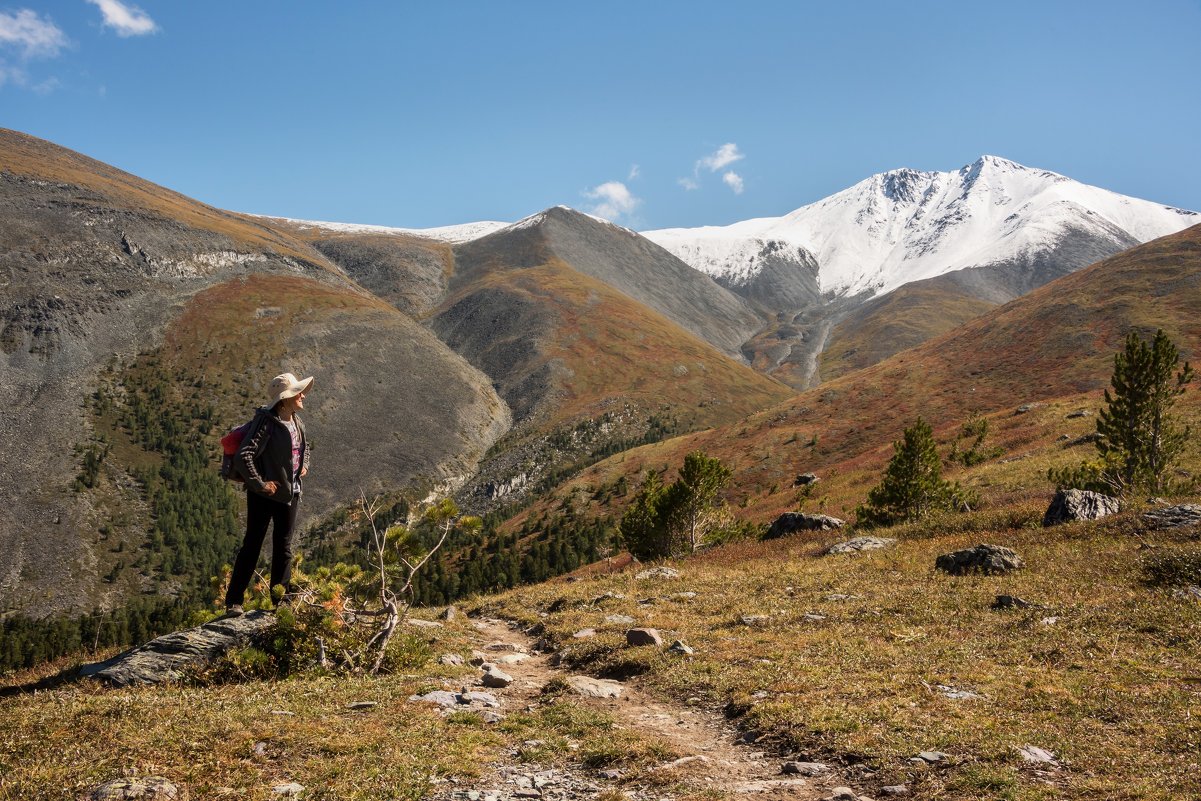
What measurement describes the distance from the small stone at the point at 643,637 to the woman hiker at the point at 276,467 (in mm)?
7334

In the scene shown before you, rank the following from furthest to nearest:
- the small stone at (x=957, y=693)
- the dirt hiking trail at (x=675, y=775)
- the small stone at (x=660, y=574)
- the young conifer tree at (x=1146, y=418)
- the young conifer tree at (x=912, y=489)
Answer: the young conifer tree at (x=912, y=489), the young conifer tree at (x=1146, y=418), the small stone at (x=660, y=574), the small stone at (x=957, y=693), the dirt hiking trail at (x=675, y=775)

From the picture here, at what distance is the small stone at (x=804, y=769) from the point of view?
8.46m

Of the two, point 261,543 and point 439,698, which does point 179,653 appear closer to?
point 261,543

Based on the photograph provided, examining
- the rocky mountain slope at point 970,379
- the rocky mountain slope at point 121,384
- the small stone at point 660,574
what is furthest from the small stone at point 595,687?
the rocky mountain slope at point 121,384

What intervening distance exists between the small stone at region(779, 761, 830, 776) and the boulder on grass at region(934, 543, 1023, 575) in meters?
12.6

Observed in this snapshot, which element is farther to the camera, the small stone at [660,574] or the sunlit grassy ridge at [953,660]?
the small stone at [660,574]

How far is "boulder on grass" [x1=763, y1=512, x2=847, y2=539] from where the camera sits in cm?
3281

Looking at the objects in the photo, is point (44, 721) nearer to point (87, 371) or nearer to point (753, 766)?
point (753, 766)

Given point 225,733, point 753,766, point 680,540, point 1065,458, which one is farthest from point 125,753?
point 1065,458

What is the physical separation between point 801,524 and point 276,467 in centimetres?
2698

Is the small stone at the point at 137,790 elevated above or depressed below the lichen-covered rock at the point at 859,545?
above

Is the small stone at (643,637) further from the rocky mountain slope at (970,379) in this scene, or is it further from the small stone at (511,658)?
the rocky mountain slope at (970,379)

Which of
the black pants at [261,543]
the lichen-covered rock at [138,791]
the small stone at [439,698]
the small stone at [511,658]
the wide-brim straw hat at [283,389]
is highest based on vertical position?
the wide-brim straw hat at [283,389]

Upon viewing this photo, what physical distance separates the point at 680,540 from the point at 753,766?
27.8m
